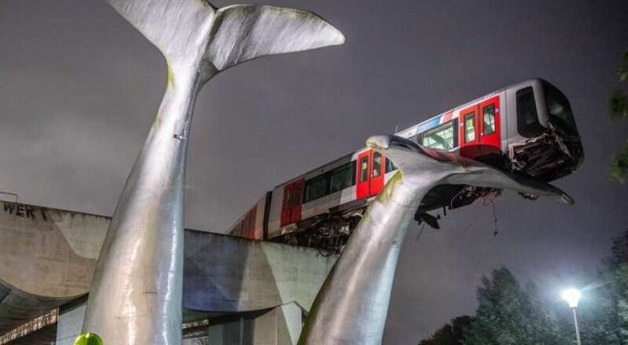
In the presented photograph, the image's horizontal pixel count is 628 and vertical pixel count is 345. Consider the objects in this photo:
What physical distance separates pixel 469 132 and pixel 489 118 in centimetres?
65

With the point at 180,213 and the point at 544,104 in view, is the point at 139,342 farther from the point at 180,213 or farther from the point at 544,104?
the point at 544,104

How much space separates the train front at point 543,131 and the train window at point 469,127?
3.86 feet

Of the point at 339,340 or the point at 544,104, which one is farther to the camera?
the point at 544,104

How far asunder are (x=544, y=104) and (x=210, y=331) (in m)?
11.7

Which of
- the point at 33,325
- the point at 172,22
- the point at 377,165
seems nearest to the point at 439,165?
the point at 172,22

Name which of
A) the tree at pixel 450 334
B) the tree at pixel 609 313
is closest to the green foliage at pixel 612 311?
the tree at pixel 609 313

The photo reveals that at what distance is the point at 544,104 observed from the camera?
14.8 m

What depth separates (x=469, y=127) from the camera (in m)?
16.0

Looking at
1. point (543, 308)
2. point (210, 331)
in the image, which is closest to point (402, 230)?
point (210, 331)

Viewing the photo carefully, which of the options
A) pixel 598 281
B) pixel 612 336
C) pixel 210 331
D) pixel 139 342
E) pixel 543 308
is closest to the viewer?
pixel 139 342

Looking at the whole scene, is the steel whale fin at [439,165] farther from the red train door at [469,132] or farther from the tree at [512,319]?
the tree at [512,319]

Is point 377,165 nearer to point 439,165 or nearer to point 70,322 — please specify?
point 439,165

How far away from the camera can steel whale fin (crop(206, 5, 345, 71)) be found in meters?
10.4

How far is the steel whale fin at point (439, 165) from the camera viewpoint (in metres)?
11.0
